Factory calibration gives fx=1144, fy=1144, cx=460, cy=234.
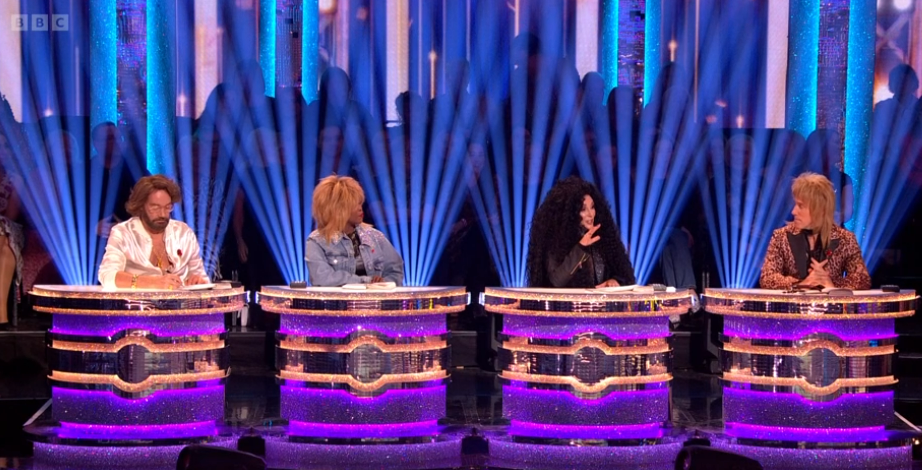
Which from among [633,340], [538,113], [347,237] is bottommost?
[633,340]

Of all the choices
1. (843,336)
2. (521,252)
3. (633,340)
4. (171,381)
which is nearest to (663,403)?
(633,340)

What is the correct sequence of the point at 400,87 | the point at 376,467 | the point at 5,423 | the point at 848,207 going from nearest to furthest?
the point at 376,467 → the point at 5,423 → the point at 848,207 → the point at 400,87

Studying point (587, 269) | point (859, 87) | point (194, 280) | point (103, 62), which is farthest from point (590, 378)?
point (103, 62)

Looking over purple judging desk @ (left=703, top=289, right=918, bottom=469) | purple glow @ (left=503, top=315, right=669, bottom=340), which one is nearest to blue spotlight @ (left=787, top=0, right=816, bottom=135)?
purple judging desk @ (left=703, top=289, right=918, bottom=469)

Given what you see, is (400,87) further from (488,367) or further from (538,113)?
(488,367)

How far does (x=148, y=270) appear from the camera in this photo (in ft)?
20.7

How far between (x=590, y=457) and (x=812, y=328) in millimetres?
1372

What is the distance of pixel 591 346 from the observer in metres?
6.02

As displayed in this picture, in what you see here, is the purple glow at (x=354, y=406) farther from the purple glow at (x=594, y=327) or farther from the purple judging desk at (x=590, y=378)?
the purple glow at (x=594, y=327)

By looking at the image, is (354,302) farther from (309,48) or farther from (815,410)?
(309,48)

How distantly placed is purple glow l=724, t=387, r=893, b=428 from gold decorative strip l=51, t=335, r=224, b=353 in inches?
117

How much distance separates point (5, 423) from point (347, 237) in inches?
100

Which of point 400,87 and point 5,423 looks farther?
point 400,87

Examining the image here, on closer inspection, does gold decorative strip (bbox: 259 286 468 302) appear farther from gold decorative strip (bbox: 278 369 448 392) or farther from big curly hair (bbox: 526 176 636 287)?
big curly hair (bbox: 526 176 636 287)
